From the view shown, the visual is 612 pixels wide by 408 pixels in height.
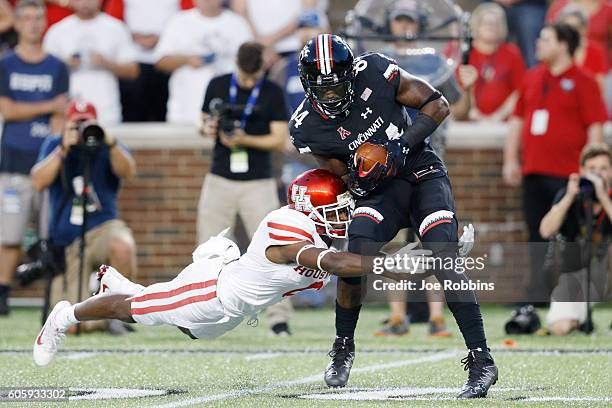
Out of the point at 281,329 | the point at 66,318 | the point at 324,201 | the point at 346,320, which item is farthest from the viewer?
the point at 281,329

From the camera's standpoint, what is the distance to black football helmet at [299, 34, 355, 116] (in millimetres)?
6414

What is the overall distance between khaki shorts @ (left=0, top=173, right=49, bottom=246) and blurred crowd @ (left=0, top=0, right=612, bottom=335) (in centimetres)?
1

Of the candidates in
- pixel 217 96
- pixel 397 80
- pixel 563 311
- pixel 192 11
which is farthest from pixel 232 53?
pixel 397 80

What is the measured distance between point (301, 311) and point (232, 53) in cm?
260

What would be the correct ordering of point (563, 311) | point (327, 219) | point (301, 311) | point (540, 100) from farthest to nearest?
point (301, 311) → point (540, 100) → point (563, 311) → point (327, 219)

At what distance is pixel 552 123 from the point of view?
1157 centimetres

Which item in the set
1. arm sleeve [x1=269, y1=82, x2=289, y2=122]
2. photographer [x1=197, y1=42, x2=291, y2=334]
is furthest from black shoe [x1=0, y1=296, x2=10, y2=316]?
arm sleeve [x1=269, y1=82, x2=289, y2=122]

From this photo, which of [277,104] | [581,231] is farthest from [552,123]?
[277,104]

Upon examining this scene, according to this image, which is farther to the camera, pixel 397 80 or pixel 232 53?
pixel 232 53

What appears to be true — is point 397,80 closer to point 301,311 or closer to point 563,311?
point 563,311

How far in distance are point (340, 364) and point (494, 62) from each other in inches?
260

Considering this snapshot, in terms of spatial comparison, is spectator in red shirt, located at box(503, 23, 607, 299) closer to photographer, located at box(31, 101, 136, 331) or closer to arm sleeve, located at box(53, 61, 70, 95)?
photographer, located at box(31, 101, 136, 331)

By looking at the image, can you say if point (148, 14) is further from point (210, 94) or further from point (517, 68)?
point (517, 68)

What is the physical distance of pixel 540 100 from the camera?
1153cm
